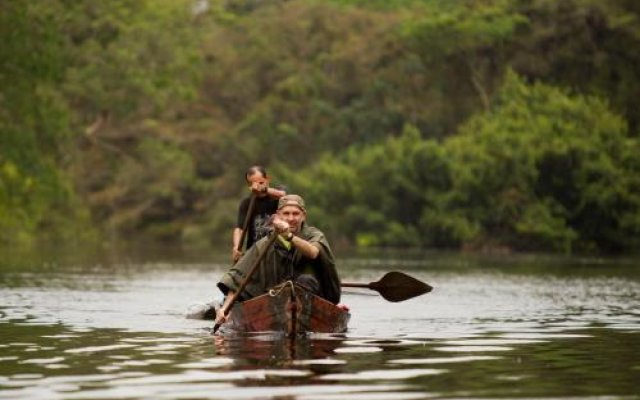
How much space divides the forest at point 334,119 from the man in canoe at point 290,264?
43639mm

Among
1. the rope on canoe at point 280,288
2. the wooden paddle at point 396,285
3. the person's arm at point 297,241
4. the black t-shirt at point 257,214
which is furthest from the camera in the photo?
the black t-shirt at point 257,214

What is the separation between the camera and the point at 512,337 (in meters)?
21.1

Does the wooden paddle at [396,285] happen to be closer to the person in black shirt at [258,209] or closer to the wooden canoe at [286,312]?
the person in black shirt at [258,209]

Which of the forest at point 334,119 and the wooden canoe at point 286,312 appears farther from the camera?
the forest at point 334,119

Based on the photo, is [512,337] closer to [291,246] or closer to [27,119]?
[291,246]

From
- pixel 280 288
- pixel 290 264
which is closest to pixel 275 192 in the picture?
pixel 290 264

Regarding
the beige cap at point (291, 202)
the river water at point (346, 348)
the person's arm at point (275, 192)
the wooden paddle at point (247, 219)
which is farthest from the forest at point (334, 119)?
the beige cap at point (291, 202)

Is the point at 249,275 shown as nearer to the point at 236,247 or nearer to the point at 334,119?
the point at 236,247

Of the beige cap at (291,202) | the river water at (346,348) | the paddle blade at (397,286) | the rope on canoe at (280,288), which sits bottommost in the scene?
the river water at (346,348)

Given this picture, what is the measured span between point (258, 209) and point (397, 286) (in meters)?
2.24

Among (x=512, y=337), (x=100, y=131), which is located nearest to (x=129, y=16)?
(x=100, y=131)

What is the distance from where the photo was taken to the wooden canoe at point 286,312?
64.7 ft

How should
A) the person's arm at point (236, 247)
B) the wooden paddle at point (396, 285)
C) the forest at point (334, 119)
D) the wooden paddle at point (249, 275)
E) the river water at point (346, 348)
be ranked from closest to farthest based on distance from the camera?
1. the river water at point (346, 348)
2. the wooden paddle at point (249, 275)
3. the person's arm at point (236, 247)
4. the wooden paddle at point (396, 285)
5. the forest at point (334, 119)

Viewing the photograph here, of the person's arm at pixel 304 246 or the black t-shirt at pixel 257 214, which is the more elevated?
the black t-shirt at pixel 257 214
